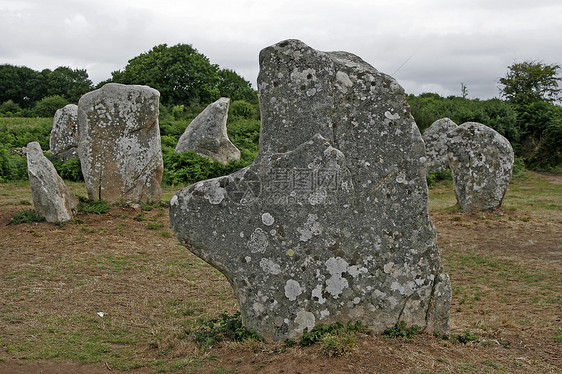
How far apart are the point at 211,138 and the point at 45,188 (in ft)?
30.2

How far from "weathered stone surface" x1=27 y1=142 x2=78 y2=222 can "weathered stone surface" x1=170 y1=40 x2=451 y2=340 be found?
6121mm

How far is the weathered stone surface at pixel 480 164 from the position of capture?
12.5 m

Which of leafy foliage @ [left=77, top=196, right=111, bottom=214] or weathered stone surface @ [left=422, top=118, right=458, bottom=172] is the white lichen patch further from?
weathered stone surface @ [left=422, top=118, right=458, bottom=172]

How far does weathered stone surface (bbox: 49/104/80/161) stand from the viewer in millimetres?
17438

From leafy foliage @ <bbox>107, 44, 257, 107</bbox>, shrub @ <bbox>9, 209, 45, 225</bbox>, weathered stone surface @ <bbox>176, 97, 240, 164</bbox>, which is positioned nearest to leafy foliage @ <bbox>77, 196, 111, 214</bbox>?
shrub @ <bbox>9, 209, 45, 225</bbox>

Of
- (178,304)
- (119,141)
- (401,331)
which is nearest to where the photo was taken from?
(401,331)

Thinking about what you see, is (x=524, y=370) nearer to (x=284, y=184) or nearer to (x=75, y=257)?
(x=284, y=184)

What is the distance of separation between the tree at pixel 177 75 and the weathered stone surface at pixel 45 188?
83.2 feet

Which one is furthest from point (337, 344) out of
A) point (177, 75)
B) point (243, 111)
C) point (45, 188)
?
point (177, 75)

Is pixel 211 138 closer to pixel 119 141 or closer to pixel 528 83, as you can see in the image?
pixel 119 141

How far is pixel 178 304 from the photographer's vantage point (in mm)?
6539

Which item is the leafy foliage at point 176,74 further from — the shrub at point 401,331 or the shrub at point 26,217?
the shrub at point 401,331

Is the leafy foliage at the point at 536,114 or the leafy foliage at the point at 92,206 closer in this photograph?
the leafy foliage at the point at 92,206

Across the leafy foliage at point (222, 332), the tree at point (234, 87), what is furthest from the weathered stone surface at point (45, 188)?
the tree at point (234, 87)
